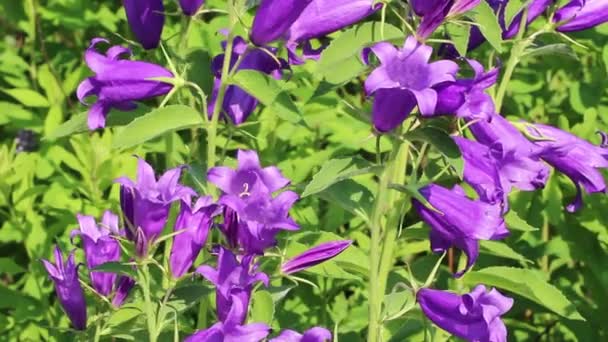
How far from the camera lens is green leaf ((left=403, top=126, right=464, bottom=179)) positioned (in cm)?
182

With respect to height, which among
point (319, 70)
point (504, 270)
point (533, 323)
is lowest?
point (533, 323)

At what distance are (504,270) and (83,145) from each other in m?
1.44

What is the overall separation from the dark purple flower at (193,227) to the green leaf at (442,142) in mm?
397

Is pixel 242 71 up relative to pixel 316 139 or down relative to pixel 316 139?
up

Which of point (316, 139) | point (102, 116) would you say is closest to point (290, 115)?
point (102, 116)

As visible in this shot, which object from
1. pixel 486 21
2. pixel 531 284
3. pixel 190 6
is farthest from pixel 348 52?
pixel 531 284

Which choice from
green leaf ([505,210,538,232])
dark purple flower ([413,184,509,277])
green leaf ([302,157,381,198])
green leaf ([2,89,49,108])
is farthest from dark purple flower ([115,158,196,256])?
green leaf ([2,89,49,108])

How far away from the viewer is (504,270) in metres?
2.38

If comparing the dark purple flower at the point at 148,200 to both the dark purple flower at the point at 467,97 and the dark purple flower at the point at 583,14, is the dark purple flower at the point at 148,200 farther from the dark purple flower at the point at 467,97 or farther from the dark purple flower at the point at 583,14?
the dark purple flower at the point at 583,14

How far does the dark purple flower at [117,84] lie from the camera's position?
211 centimetres

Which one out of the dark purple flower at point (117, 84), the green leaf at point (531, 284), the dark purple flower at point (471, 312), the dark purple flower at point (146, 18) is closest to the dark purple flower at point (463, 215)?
the dark purple flower at point (471, 312)

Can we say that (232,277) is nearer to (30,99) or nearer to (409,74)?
(409,74)

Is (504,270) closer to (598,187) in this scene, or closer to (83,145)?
(598,187)

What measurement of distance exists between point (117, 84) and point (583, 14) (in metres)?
1.12
